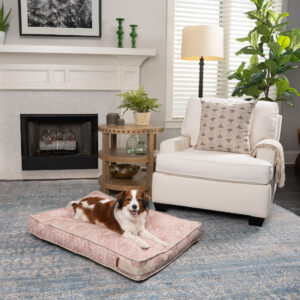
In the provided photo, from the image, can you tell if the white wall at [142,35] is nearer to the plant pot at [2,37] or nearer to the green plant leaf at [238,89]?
the plant pot at [2,37]

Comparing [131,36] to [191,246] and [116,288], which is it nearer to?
[191,246]

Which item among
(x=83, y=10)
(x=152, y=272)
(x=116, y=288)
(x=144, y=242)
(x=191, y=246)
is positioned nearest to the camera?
(x=116, y=288)

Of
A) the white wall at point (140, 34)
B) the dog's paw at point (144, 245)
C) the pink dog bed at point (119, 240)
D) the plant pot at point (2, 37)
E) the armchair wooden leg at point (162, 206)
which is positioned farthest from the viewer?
the white wall at point (140, 34)

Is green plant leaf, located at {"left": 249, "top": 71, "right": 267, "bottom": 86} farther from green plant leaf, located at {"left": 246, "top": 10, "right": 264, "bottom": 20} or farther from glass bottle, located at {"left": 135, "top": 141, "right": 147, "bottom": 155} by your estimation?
glass bottle, located at {"left": 135, "top": 141, "right": 147, "bottom": 155}

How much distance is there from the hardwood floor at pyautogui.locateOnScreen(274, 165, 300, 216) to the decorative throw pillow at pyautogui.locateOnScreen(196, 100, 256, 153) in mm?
639

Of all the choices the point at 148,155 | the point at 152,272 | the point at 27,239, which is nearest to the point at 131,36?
the point at 148,155

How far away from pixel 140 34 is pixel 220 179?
2278 mm

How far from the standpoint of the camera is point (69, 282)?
1.86 meters

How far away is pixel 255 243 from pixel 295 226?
478 mm

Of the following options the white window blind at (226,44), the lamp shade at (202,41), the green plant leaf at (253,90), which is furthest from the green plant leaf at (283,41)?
the lamp shade at (202,41)

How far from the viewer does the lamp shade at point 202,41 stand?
3678mm

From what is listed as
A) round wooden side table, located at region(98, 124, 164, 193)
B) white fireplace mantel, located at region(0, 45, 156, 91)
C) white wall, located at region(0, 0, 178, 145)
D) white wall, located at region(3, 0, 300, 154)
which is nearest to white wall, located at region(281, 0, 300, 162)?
white wall, located at region(3, 0, 300, 154)

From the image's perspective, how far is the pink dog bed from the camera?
192 centimetres

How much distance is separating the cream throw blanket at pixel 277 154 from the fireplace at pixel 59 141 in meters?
2.13
